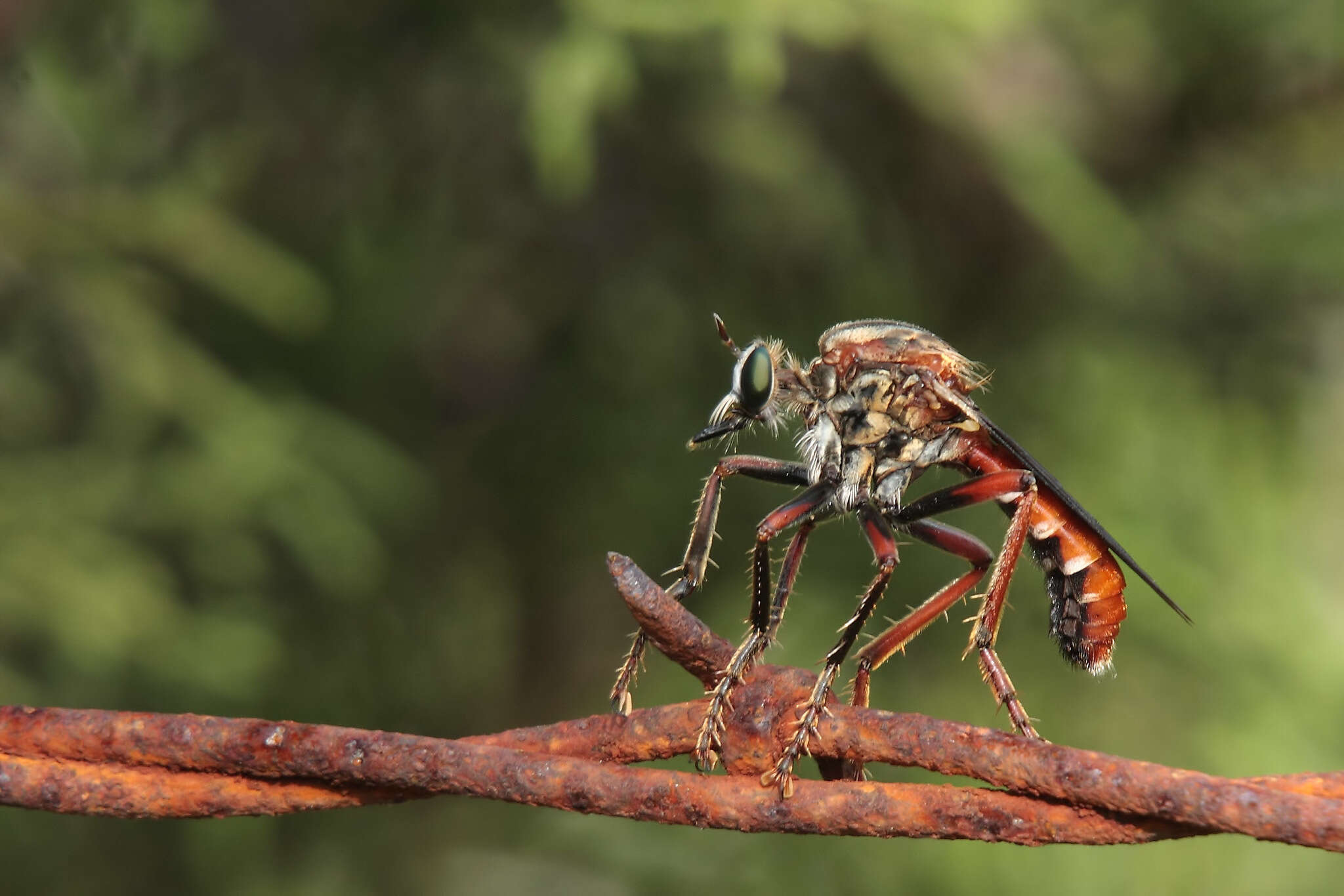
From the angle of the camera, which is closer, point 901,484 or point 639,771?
point 639,771

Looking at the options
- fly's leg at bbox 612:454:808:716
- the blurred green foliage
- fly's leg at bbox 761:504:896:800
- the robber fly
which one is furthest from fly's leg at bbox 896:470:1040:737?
the blurred green foliage

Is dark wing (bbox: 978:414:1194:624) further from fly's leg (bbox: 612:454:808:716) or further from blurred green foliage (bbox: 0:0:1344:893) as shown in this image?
blurred green foliage (bbox: 0:0:1344:893)

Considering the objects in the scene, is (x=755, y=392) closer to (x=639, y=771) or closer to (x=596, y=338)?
(x=639, y=771)

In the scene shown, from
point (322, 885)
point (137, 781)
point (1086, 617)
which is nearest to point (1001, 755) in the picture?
point (137, 781)

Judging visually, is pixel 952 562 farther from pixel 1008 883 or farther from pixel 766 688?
pixel 766 688

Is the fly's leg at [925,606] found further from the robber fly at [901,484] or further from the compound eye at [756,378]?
the compound eye at [756,378]

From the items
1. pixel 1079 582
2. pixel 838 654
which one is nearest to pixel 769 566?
pixel 838 654
